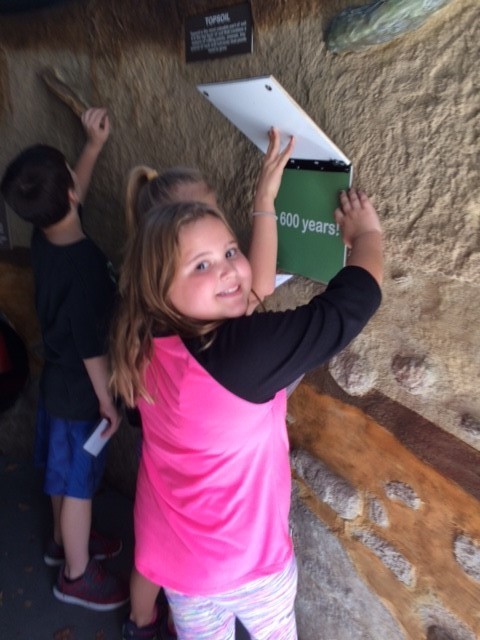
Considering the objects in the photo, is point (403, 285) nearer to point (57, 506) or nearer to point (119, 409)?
point (119, 409)

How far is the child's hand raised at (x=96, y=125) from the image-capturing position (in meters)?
1.44

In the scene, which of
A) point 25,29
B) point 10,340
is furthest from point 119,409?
point 25,29

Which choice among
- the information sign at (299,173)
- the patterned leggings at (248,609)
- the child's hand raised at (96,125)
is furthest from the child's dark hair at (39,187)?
the patterned leggings at (248,609)

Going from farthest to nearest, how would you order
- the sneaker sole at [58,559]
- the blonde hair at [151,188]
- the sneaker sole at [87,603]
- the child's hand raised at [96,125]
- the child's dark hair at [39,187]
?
the sneaker sole at [58,559] < the sneaker sole at [87,603] < the child's hand raised at [96,125] < the child's dark hair at [39,187] < the blonde hair at [151,188]

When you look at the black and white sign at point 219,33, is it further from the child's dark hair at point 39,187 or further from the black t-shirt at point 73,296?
the black t-shirt at point 73,296

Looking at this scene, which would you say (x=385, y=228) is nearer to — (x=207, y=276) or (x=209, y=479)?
(x=207, y=276)

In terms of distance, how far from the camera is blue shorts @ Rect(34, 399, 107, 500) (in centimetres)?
156

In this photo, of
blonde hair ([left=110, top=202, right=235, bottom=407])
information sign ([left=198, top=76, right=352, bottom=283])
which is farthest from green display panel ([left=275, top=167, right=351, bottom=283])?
blonde hair ([left=110, top=202, right=235, bottom=407])

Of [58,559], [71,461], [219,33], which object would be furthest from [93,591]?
[219,33]

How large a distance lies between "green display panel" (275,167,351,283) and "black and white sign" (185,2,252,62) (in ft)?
0.90

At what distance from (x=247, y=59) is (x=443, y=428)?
78 cm

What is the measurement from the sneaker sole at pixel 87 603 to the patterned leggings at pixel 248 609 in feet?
1.91

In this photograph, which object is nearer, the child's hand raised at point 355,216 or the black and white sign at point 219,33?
the child's hand raised at point 355,216

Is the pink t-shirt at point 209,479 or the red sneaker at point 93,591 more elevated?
the pink t-shirt at point 209,479
